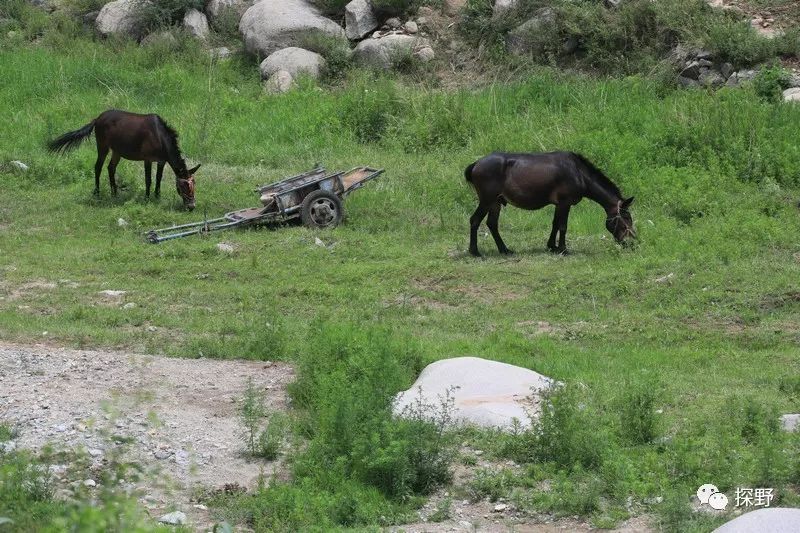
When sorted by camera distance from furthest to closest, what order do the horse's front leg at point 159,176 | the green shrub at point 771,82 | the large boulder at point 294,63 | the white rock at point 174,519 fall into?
1. the large boulder at point 294,63
2. the green shrub at point 771,82
3. the horse's front leg at point 159,176
4. the white rock at point 174,519

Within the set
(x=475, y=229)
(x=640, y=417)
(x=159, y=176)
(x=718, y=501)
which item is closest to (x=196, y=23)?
(x=159, y=176)

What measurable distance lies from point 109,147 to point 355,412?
11585 mm

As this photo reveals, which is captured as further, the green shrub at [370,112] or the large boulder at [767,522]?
the green shrub at [370,112]

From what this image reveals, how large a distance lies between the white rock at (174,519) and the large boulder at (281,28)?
19596 mm

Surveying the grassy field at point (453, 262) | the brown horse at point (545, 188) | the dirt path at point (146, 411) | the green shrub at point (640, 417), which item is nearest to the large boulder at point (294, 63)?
the grassy field at point (453, 262)

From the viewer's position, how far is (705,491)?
7582 millimetres

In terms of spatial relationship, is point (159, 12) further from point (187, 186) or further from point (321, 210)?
point (321, 210)

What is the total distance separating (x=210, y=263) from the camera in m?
15.3

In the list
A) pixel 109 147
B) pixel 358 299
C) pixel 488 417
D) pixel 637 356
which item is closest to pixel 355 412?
pixel 488 417

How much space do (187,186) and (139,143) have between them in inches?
51.0

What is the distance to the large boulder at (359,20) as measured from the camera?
25922mm

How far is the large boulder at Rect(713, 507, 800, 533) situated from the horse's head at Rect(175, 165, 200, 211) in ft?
41.1

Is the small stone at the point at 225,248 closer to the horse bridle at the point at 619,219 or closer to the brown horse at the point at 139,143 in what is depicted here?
the brown horse at the point at 139,143

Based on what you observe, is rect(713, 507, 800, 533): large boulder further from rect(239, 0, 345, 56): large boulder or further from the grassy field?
rect(239, 0, 345, 56): large boulder
